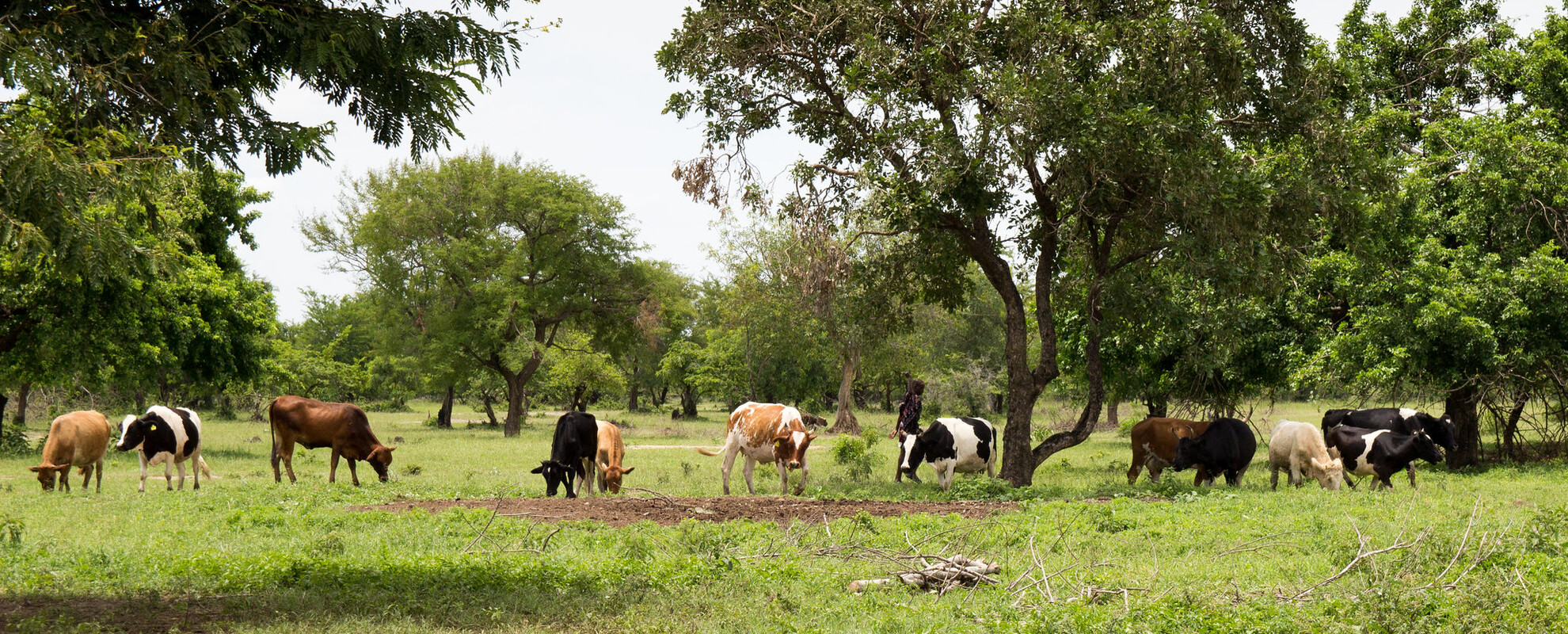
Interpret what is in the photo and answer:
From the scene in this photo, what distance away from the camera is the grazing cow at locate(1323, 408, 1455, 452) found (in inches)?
740

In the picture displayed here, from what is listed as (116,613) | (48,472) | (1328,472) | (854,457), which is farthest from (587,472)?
(1328,472)

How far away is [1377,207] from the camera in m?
19.4

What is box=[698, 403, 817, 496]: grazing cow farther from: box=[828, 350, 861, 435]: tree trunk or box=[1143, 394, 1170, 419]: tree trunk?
box=[828, 350, 861, 435]: tree trunk

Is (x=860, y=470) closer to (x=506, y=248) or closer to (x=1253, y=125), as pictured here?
(x=1253, y=125)

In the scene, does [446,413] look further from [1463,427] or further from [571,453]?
[1463,427]

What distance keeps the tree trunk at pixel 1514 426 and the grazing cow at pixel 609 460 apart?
17.8m

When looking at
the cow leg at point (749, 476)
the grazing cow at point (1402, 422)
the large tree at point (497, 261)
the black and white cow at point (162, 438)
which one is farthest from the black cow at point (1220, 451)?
the large tree at point (497, 261)

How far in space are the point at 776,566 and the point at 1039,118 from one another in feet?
25.3

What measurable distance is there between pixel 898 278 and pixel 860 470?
3910 mm

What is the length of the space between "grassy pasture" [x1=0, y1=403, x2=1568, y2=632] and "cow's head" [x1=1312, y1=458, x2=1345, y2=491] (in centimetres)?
110

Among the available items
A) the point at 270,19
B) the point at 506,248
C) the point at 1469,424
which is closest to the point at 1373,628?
the point at 270,19

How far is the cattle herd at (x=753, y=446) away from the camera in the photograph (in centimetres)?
1561

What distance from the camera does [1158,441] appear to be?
17.8 m

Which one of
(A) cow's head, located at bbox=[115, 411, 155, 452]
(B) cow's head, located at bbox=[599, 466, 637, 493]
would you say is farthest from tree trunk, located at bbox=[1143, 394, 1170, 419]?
(A) cow's head, located at bbox=[115, 411, 155, 452]
